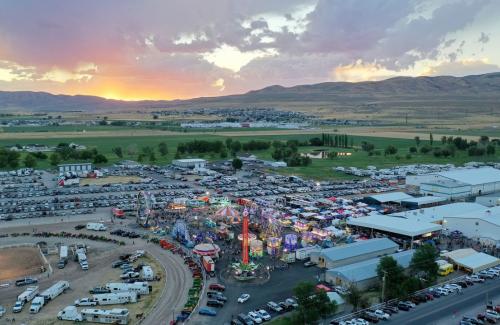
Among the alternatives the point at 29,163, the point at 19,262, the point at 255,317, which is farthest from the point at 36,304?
the point at 29,163

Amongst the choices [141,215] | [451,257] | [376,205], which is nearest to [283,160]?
[376,205]

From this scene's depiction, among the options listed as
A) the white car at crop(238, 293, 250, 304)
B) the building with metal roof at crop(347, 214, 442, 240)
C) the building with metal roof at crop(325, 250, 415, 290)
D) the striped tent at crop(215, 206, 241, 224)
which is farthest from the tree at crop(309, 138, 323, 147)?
the white car at crop(238, 293, 250, 304)

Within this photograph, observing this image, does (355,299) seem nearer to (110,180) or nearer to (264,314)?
(264,314)

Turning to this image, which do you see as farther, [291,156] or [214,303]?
[291,156]

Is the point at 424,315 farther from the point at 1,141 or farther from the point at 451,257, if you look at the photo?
the point at 1,141

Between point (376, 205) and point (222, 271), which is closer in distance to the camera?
point (222, 271)

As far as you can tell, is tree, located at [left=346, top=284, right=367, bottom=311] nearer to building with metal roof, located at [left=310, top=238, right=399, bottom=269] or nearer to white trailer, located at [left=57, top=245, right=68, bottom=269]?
building with metal roof, located at [left=310, top=238, right=399, bottom=269]
